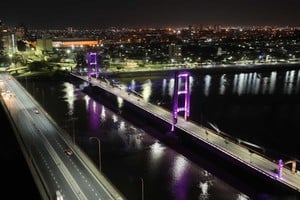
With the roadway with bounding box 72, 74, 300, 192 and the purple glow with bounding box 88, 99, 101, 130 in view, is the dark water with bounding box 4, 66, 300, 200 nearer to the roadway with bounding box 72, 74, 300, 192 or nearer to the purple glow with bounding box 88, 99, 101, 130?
the purple glow with bounding box 88, 99, 101, 130

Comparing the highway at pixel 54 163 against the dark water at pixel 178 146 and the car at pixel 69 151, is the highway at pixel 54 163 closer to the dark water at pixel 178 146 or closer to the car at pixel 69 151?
the car at pixel 69 151

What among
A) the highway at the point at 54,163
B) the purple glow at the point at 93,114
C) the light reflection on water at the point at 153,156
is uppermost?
the highway at the point at 54,163

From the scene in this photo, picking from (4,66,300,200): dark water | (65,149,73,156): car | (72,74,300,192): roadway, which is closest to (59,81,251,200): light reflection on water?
(4,66,300,200): dark water

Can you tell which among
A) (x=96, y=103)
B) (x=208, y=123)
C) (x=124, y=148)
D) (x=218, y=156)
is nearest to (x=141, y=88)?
(x=96, y=103)

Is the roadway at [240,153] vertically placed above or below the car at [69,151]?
above

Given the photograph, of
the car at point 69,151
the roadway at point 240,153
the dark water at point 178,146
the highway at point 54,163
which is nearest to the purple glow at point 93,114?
the dark water at point 178,146

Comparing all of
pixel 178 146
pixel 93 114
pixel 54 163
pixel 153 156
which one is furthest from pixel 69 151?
pixel 93 114

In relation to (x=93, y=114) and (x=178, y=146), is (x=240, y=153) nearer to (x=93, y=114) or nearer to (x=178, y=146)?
(x=178, y=146)
